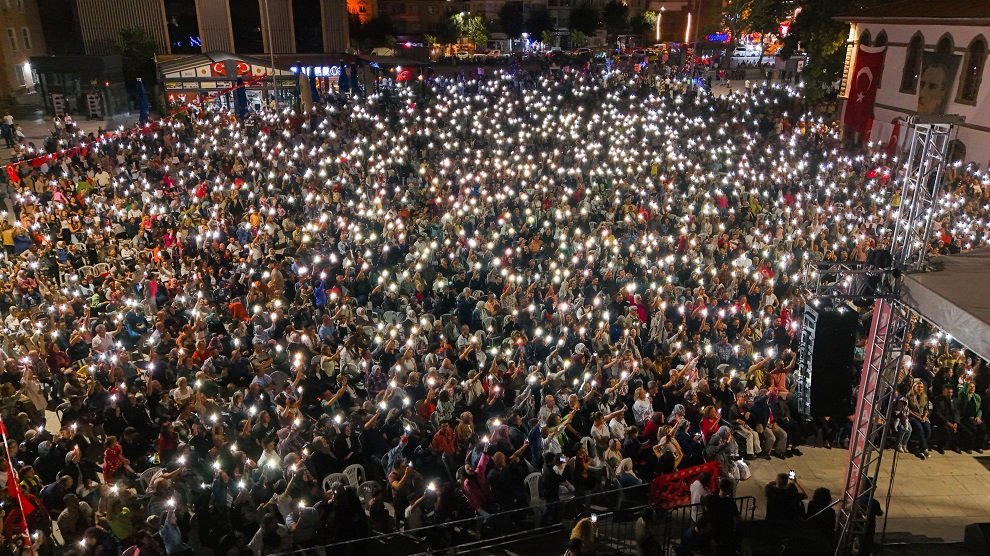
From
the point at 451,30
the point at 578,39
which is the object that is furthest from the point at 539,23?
the point at 451,30

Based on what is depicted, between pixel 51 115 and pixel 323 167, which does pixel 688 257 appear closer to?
pixel 323 167

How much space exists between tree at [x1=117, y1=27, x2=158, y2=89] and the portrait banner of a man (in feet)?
137

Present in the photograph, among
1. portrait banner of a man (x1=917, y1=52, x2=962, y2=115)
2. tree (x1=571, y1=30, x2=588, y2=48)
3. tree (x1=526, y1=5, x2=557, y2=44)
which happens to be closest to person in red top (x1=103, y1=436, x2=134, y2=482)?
portrait banner of a man (x1=917, y1=52, x2=962, y2=115)

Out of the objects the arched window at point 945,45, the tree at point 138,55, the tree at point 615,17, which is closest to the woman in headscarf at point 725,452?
the arched window at point 945,45

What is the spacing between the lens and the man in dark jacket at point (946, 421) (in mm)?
10398

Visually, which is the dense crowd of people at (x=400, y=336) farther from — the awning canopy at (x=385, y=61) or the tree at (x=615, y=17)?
the tree at (x=615, y=17)

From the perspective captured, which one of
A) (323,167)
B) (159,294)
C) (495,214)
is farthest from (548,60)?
(159,294)

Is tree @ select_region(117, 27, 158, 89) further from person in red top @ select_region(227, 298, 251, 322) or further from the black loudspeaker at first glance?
the black loudspeaker

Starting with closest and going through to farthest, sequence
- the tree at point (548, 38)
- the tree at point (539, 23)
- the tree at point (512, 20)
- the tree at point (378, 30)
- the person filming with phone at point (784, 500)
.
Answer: the person filming with phone at point (784, 500), the tree at point (378, 30), the tree at point (548, 38), the tree at point (539, 23), the tree at point (512, 20)

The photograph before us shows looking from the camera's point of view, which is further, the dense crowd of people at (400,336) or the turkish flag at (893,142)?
the turkish flag at (893,142)

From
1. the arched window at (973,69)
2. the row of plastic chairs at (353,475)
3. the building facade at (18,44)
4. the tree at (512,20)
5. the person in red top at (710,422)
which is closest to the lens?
the row of plastic chairs at (353,475)

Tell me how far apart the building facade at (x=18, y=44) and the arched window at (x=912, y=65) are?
44822 mm

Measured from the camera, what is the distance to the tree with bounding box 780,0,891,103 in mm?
33250

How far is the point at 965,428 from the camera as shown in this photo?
10453 millimetres
